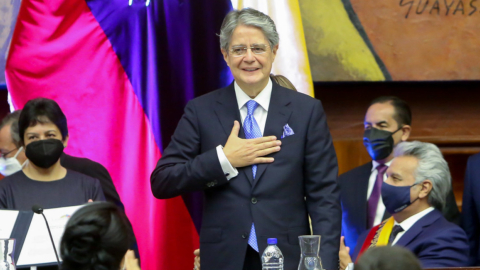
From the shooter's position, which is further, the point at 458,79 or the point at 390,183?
the point at 458,79

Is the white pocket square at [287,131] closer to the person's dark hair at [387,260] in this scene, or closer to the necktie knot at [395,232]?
the necktie knot at [395,232]

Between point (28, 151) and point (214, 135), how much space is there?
3.19ft

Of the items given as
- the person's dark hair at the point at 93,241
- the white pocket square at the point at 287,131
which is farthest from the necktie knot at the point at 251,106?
the person's dark hair at the point at 93,241

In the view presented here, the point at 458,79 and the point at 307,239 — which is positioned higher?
the point at 458,79

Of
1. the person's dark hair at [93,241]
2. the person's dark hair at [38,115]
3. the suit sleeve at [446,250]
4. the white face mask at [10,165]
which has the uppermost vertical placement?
the person's dark hair at [38,115]

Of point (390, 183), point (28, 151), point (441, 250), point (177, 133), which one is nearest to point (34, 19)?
point (28, 151)

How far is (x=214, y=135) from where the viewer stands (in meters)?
2.32

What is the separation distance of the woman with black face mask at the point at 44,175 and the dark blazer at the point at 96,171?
1.24ft

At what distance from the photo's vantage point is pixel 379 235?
3.06 metres

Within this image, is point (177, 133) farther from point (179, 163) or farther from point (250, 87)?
point (250, 87)

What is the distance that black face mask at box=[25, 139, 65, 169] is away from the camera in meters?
2.83

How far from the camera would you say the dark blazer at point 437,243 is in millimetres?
2615

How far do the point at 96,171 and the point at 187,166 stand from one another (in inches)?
51.4

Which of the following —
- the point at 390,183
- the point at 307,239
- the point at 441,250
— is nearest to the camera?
the point at 307,239
